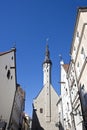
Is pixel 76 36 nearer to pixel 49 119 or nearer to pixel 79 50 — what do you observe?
pixel 79 50

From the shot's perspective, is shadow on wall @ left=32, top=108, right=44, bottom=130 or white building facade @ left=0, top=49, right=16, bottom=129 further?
shadow on wall @ left=32, top=108, right=44, bottom=130

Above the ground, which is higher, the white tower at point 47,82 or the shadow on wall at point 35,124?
the white tower at point 47,82

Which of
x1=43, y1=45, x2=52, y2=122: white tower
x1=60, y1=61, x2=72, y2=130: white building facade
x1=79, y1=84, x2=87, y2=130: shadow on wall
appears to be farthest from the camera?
x1=43, y1=45, x2=52, y2=122: white tower

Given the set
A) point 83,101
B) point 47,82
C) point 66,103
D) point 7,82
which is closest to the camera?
point 83,101

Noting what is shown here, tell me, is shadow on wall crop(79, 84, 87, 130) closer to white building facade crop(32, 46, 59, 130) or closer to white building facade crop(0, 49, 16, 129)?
white building facade crop(0, 49, 16, 129)

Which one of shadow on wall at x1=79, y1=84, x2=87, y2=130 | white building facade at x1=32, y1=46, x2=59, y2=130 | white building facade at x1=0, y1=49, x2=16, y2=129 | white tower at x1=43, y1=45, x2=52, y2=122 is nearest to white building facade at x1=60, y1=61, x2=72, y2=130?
shadow on wall at x1=79, y1=84, x2=87, y2=130

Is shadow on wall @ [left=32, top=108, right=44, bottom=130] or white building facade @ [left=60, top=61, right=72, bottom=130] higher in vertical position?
white building facade @ [left=60, top=61, right=72, bottom=130]

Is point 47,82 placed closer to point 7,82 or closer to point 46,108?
point 46,108

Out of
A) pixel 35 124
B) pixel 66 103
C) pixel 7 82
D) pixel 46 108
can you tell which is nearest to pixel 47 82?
pixel 46 108

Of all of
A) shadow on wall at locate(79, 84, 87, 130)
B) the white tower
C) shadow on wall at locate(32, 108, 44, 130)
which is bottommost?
shadow on wall at locate(32, 108, 44, 130)

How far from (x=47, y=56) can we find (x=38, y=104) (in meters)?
15.5

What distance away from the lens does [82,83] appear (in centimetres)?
2075

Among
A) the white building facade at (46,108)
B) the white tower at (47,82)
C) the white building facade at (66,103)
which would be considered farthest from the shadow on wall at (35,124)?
the white building facade at (66,103)

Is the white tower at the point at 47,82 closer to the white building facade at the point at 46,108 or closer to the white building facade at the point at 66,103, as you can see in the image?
the white building facade at the point at 46,108
